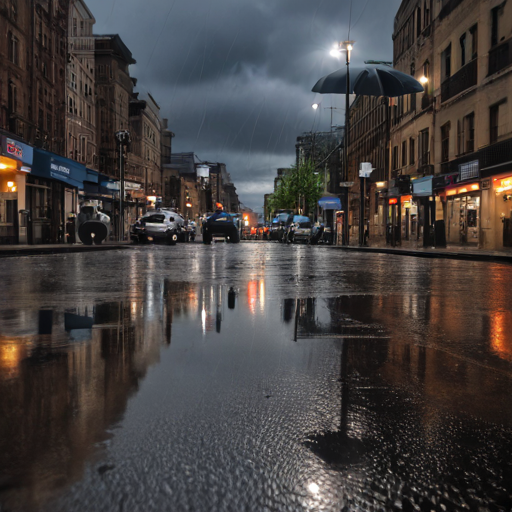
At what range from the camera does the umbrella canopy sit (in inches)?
1214

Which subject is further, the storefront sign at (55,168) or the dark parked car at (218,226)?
the dark parked car at (218,226)

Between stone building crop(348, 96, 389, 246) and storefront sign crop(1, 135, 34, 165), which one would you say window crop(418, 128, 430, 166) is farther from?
storefront sign crop(1, 135, 34, 165)

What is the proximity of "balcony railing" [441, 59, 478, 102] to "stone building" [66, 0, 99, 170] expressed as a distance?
25.1 meters

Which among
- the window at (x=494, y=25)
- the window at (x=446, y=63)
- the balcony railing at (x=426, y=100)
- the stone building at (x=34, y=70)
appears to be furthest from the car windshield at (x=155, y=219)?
the window at (x=494, y=25)

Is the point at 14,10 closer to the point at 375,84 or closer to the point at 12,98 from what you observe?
the point at 12,98

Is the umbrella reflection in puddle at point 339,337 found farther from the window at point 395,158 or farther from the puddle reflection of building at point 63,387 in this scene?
the window at point 395,158

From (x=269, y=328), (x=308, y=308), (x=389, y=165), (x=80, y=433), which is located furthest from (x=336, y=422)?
(x=389, y=165)

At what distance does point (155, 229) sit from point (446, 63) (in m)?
19.4

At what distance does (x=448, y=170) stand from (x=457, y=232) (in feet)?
11.2

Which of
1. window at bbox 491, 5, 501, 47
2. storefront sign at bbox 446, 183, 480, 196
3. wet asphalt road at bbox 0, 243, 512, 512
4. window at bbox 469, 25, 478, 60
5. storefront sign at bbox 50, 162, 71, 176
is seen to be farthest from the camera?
storefront sign at bbox 50, 162, 71, 176

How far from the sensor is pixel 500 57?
91.4 feet

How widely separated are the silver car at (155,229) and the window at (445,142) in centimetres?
1628

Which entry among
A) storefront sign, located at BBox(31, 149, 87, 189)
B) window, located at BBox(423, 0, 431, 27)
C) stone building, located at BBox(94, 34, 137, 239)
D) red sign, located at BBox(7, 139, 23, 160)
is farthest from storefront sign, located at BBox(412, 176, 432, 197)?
stone building, located at BBox(94, 34, 137, 239)

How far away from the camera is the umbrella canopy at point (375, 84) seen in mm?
30828
